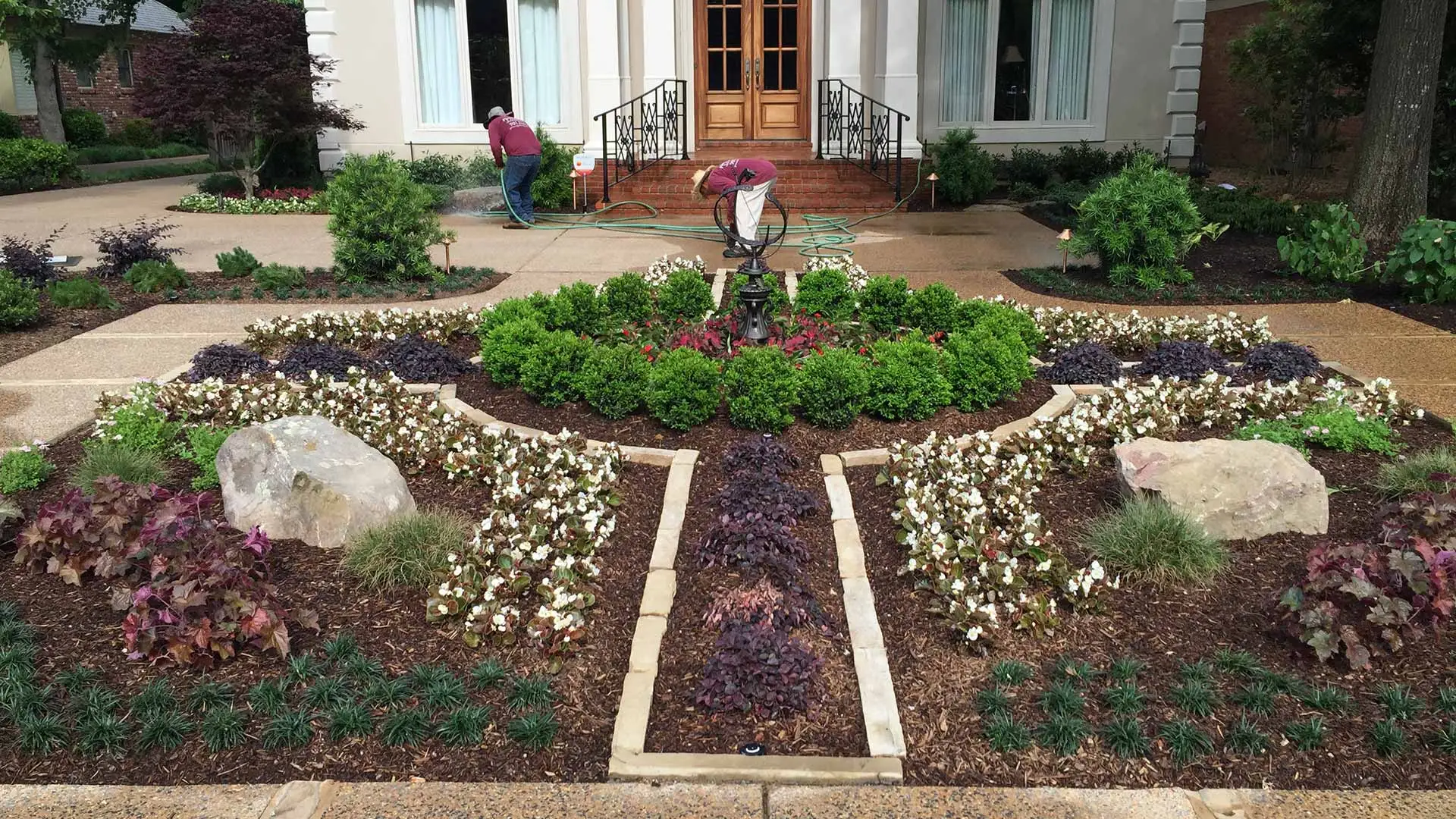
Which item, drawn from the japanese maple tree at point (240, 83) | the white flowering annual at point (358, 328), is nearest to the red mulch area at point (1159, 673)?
the white flowering annual at point (358, 328)

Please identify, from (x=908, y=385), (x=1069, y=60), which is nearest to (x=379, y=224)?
(x=908, y=385)

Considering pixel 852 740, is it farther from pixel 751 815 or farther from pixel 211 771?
pixel 211 771

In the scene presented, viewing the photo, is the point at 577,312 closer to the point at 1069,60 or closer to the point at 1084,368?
the point at 1084,368

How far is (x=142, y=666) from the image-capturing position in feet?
12.5

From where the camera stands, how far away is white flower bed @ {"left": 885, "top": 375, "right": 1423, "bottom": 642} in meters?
4.13

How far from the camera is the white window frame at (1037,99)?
17.0 m

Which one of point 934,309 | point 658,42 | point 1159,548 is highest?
point 658,42

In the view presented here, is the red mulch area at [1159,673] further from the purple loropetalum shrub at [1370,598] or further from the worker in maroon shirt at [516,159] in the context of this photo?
the worker in maroon shirt at [516,159]

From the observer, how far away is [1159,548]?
4.39 meters

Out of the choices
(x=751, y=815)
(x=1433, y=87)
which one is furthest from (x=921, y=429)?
(x=1433, y=87)

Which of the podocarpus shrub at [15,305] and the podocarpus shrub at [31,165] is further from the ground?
the podocarpus shrub at [31,165]

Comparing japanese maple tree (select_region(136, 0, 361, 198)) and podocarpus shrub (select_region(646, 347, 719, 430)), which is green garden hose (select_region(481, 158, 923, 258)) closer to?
japanese maple tree (select_region(136, 0, 361, 198))

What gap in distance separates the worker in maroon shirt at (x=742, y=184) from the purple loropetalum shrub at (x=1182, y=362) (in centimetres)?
274

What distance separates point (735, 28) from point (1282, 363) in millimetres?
11881
